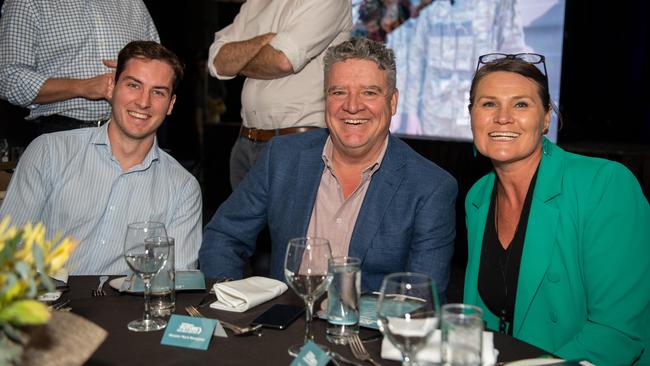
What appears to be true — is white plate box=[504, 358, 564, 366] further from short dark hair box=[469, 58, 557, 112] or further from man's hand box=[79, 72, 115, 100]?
man's hand box=[79, 72, 115, 100]

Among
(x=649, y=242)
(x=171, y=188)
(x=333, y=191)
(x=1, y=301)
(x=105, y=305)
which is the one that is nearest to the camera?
(x=1, y=301)

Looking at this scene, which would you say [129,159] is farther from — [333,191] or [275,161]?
[333,191]

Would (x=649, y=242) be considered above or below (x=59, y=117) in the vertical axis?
below

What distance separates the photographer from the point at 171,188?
2.65 metres

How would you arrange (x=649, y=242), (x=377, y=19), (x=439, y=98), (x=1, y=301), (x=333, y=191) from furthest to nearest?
(x=377, y=19) < (x=439, y=98) < (x=333, y=191) < (x=649, y=242) < (x=1, y=301)

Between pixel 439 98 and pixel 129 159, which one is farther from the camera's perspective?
pixel 439 98

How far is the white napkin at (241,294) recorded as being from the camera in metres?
1.66

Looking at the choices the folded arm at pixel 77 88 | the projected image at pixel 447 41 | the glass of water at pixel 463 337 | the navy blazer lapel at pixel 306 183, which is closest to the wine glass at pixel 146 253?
the glass of water at pixel 463 337

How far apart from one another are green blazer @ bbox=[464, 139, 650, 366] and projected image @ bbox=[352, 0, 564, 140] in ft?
13.0

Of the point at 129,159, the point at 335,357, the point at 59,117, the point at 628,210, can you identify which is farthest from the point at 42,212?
the point at 628,210

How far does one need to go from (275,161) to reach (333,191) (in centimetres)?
26

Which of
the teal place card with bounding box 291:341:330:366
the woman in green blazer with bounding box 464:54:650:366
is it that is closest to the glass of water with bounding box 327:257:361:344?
the teal place card with bounding box 291:341:330:366

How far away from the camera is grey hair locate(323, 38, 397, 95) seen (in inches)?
95.0

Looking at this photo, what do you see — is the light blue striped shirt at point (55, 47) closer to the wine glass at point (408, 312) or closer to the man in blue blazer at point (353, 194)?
the man in blue blazer at point (353, 194)
